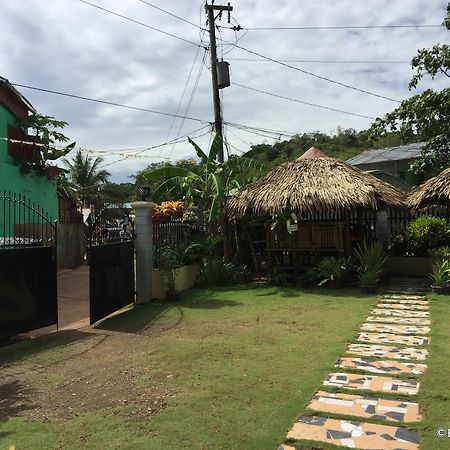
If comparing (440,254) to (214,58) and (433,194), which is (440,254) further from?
(214,58)

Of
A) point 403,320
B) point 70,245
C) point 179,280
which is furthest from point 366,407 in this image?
point 70,245

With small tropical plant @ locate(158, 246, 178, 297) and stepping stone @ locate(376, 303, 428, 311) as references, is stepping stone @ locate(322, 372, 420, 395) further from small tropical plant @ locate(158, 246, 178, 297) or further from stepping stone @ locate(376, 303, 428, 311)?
small tropical plant @ locate(158, 246, 178, 297)

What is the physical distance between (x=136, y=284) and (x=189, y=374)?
4.90m

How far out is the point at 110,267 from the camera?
8.66 meters

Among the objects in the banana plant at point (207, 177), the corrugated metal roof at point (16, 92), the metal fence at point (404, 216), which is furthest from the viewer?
the corrugated metal roof at point (16, 92)

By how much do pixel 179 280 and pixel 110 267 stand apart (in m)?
2.85

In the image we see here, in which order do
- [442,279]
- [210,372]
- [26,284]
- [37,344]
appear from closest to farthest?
[210,372] → [37,344] → [26,284] → [442,279]

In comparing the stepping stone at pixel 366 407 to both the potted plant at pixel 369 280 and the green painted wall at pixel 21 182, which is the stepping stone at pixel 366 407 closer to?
the potted plant at pixel 369 280

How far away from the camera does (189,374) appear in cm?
534

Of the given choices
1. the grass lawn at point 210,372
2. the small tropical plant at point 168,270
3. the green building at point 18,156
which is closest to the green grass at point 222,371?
the grass lawn at point 210,372

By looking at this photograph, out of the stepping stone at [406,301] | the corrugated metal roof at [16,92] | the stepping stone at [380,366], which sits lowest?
the stepping stone at [380,366]

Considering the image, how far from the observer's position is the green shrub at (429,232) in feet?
39.8

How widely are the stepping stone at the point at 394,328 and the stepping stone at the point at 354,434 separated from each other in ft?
11.6

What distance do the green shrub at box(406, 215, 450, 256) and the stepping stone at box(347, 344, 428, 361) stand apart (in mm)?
6807
